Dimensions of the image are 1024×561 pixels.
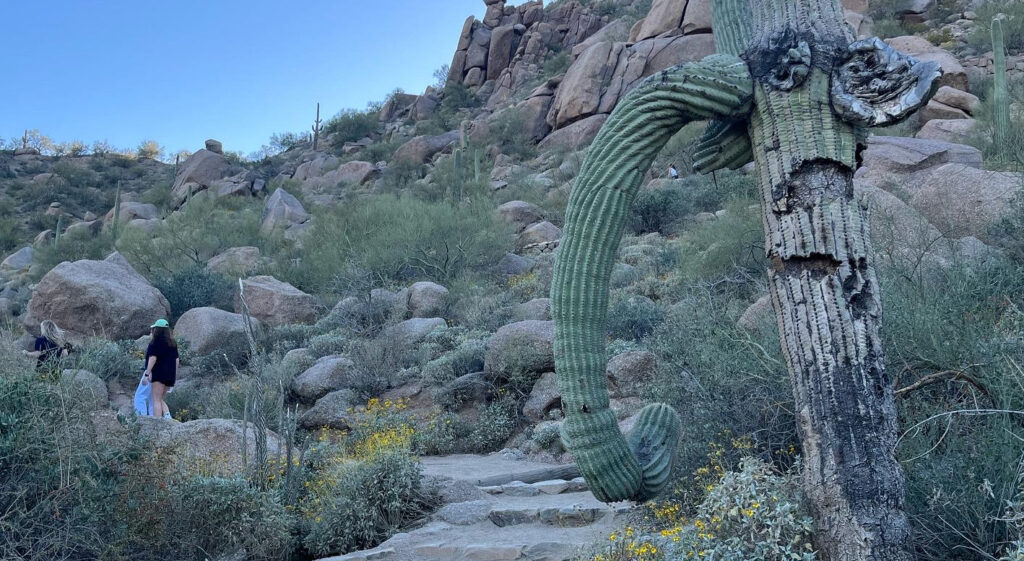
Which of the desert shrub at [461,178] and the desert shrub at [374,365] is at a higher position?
the desert shrub at [461,178]

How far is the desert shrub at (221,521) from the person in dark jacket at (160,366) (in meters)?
4.64

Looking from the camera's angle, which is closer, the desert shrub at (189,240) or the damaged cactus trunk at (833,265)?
the damaged cactus trunk at (833,265)

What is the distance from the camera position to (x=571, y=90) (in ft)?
116

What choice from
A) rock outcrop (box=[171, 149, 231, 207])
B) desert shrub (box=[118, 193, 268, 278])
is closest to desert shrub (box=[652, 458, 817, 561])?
desert shrub (box=[118, 193, 268, 278])

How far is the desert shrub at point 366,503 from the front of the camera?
6.51 meters

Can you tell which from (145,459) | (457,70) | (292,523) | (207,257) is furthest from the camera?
(457,70)

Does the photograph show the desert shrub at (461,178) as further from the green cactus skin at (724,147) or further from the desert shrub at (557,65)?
the green cactus skin at (724,147)

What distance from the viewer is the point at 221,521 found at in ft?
→ 20.6

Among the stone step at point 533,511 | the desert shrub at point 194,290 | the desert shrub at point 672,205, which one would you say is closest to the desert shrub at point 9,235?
the desert shrub at point 194,290

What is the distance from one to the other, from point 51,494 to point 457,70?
4747 cm

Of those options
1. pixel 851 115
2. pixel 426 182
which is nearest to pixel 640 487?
pixel 851 115

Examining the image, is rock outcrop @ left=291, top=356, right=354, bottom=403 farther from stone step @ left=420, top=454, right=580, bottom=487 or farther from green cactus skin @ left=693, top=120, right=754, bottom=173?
green cactus skin @ left=693, top=120, right=754, bottom=173

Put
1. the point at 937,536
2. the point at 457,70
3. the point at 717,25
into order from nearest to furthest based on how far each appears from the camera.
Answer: the point at 717,25 < the point at 937,536 < the point at 457,70

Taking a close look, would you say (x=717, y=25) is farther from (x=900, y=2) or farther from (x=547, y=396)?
(x=900, y=2)
